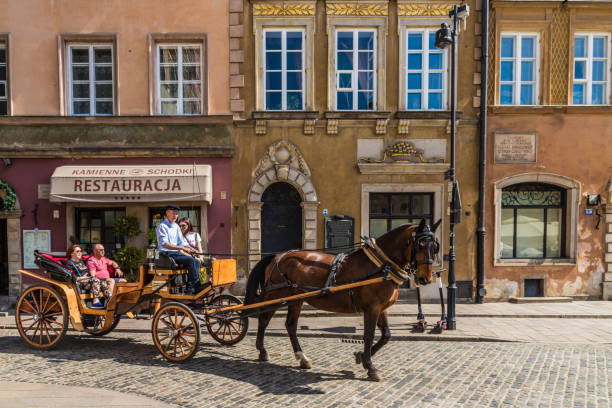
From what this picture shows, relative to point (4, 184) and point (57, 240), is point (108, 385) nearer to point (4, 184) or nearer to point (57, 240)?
point (57, 240)

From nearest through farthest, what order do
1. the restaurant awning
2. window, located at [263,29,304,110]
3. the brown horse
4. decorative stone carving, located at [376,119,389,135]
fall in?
the brown horse
the restaurant awning
decorative stone carving, located at [376,119,389,135]
window, located at [263,29,304,110]

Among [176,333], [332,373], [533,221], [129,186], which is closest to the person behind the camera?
[332,373]

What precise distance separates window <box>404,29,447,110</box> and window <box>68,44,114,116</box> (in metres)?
8.08

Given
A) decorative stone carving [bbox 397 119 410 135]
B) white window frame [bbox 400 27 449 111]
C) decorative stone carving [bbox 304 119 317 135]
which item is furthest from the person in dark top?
white window frame [bbox 400 27 449 111]

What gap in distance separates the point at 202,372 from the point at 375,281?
8.72ft

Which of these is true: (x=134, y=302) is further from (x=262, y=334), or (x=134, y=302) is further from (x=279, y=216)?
(x=279, y=216)

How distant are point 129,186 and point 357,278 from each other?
712cm

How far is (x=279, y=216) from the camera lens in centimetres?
1114

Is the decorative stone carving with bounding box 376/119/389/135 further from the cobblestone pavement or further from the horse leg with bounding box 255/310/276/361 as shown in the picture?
the horse leg with bounding box 255/310/276/361

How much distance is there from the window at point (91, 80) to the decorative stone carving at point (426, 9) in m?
8.00

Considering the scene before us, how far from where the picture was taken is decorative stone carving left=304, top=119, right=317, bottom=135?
10820 millimetres

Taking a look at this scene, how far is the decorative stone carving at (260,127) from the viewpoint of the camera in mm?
10812

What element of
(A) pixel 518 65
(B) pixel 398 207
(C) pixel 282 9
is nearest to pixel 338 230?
(B) pixel 398 207

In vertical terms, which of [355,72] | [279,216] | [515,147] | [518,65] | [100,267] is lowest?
[100,267]
